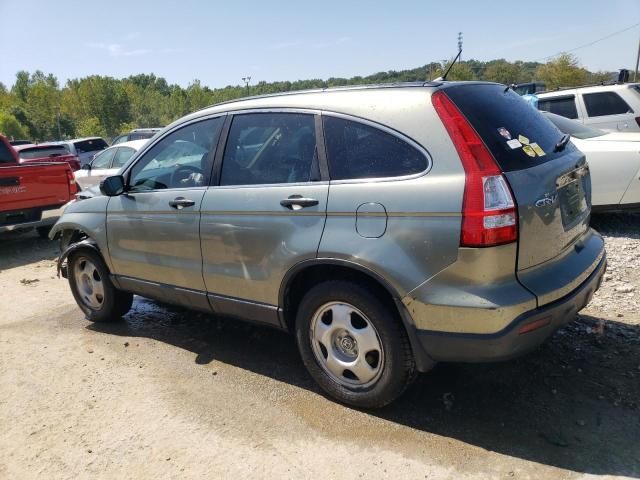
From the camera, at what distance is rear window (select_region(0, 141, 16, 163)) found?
9.66 metres

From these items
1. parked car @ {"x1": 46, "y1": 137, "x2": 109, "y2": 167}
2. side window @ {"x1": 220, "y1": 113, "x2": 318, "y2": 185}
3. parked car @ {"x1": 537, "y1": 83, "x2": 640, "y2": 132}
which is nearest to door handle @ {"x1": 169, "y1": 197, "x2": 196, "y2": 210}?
side window @ {"x1": 220, "y1": 113, "x2": 318, "y2": 185}

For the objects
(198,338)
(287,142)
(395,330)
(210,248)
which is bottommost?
(198,338)

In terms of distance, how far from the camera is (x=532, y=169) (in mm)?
2744

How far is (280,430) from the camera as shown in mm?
3086

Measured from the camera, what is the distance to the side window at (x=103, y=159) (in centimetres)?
1153

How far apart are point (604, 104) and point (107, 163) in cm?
1017

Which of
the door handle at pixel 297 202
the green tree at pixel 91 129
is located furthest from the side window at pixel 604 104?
the green tree at pixel 91 129

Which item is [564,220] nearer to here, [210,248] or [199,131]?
[210,248]

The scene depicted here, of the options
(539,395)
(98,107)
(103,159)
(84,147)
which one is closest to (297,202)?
(539,395)

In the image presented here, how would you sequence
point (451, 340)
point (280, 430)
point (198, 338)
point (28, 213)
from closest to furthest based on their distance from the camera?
point (451, 340), point (280, 430), point (198, 338), point (28, 213)

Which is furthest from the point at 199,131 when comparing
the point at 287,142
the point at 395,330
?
the point at 395,330

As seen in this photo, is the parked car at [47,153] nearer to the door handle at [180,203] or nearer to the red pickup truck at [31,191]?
the red pickup truck at [31,191]

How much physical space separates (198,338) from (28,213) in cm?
548

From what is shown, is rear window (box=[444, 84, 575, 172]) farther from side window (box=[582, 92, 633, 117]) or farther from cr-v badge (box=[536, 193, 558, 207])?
side window (box=[582, 92, 633, 117])
